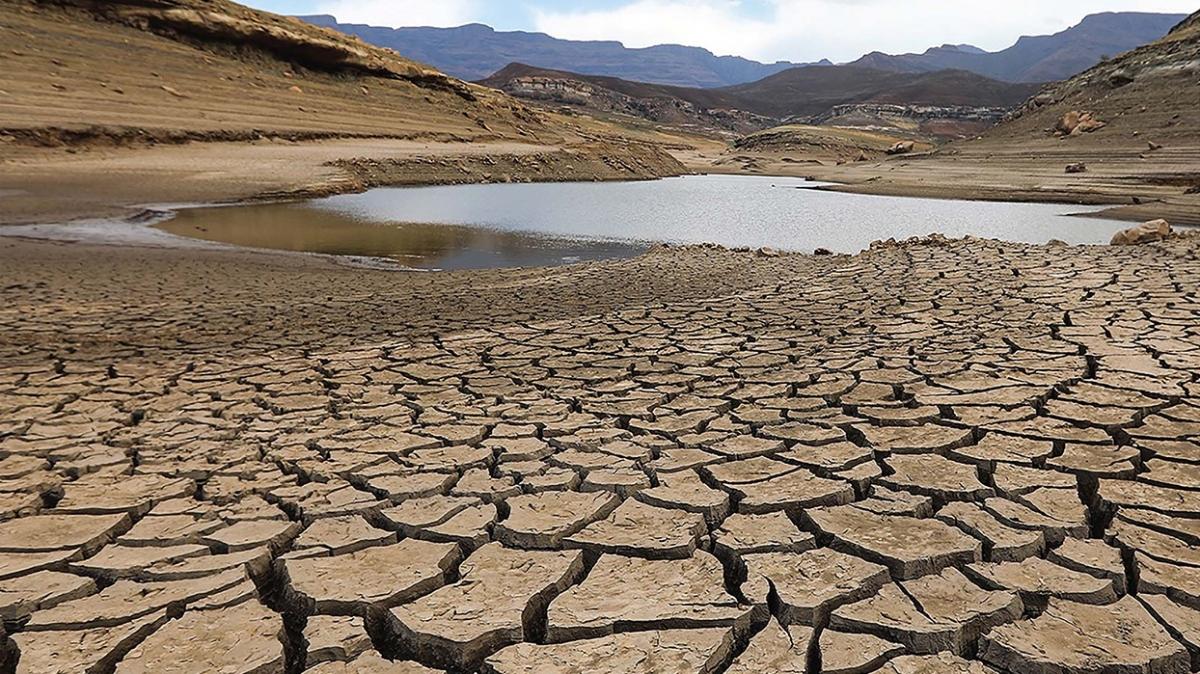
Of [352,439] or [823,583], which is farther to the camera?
[352,439]

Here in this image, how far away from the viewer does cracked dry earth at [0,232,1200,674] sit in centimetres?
153

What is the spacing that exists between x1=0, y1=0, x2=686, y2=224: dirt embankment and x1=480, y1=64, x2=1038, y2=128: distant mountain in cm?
4345

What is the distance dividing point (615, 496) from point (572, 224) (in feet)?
38.0

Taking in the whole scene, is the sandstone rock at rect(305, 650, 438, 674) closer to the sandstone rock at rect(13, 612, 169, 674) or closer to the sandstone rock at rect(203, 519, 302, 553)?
the sandstone rock at rect(13, 612, 169, 674)

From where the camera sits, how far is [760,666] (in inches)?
56.1

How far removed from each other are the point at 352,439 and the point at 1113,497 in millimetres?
2533

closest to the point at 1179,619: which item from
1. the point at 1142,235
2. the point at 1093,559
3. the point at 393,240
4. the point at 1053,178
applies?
the point at 1093,559

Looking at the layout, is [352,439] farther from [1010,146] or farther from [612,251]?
[1010,146]

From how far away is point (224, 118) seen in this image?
21375 mm

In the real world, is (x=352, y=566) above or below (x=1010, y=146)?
below

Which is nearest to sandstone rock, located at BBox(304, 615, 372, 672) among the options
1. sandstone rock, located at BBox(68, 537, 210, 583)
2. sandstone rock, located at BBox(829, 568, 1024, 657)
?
sandstone rock, located at BBox(68, 537, 210, 583)

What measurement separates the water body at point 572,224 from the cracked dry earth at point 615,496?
5403mm

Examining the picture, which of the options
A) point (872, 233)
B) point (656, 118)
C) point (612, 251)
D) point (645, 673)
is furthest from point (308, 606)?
point (656, 118)

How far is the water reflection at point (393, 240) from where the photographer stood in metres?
9.49
